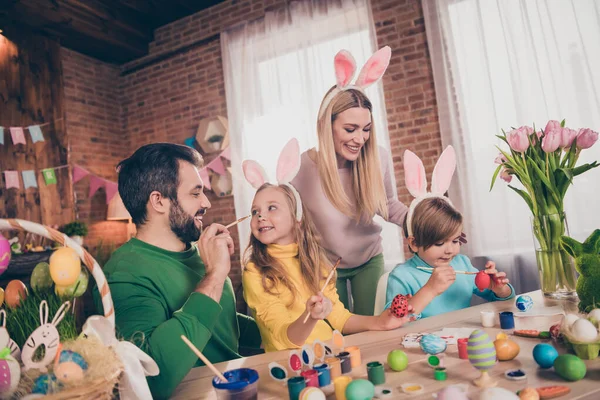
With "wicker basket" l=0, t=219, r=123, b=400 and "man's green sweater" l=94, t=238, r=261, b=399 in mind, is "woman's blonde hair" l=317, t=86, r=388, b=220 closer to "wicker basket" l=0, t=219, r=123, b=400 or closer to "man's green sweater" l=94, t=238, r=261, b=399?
"man's green sweater" l=94, t=238, r=261, b=399

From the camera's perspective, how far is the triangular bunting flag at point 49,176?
439 cm

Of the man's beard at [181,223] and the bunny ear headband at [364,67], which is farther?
the bunny ear headband at [364,67]

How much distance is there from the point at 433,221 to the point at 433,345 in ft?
2.45

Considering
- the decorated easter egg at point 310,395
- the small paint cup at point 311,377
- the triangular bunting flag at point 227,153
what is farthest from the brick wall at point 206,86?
the decorated easter egg at point 310,395

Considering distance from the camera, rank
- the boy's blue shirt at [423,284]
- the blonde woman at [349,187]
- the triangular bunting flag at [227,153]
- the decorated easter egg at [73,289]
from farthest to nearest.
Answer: the triangular bunting flag at [227,153]
the blonde woman at [349,187]
the boy's blue shirt at [423,284]
the decorated easter egg at [73,289]

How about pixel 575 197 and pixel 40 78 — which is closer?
pixel 575 197

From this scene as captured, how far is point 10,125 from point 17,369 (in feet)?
13.9

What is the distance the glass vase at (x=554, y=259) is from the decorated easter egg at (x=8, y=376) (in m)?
1.51

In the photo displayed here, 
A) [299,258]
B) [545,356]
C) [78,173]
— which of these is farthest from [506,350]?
[78,173]

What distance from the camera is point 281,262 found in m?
1.67

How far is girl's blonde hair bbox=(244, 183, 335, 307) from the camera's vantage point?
1.57 meters

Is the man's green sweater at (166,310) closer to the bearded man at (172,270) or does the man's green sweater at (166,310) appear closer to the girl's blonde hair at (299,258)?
the bearded man at (172,270)

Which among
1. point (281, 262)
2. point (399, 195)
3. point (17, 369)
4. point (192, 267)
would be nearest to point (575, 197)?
point (399, 195)

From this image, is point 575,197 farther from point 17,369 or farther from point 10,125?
point 10,125
